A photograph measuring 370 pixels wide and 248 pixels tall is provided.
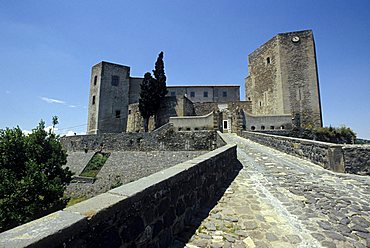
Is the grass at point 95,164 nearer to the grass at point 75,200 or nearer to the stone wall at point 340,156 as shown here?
the grass at point 75,200

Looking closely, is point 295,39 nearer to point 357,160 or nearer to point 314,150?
point 314,150

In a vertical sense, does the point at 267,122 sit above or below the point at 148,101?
below

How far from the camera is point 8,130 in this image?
10.6 meters

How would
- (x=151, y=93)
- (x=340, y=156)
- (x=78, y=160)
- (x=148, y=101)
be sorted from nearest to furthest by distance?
(x=340, y=156), (x=78, y=160), (x=148, y=101), (x=151, y=93)

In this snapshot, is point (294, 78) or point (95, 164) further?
point (294, 78)

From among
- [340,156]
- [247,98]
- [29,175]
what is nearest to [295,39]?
[247,98]

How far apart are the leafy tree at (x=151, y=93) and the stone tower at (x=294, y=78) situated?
48.5ft

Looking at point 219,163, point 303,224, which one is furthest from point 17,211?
point 303,224

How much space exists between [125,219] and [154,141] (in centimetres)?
1751

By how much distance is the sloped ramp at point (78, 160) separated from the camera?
19.1m

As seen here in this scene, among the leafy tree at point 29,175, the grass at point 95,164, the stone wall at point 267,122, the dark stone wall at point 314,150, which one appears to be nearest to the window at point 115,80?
the grass at point 95,164

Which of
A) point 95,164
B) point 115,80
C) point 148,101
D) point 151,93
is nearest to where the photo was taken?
point 95,164

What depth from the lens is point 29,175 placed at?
9.49 meters

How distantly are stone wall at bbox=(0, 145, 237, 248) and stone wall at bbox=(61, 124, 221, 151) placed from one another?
14.5 meters
